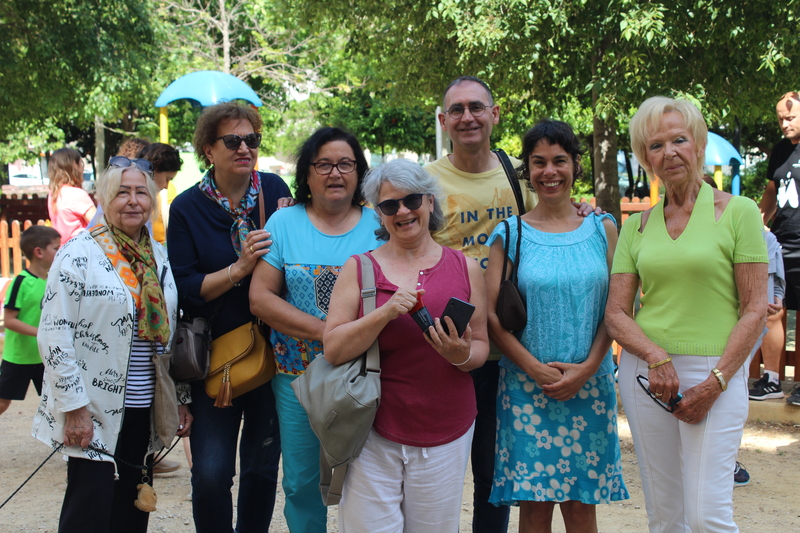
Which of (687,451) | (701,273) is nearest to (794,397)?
(687,451)

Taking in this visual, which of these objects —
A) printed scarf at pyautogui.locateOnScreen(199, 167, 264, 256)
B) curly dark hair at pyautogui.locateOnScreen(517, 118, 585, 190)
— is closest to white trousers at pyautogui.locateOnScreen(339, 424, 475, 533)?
printed scarf at pyautogui.locateOnScreen(199, 167, 264, 256)

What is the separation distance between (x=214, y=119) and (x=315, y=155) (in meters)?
0.56

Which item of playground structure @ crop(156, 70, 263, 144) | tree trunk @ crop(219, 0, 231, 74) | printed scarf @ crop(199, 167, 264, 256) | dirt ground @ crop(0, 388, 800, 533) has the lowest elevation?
dirt ground @ crop(0, 388, 800, 533)

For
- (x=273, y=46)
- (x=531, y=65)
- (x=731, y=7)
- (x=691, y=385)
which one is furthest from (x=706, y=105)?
(x=273, y=46)

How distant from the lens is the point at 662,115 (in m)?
2.83

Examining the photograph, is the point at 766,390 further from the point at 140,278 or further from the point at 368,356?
the point at 140,278

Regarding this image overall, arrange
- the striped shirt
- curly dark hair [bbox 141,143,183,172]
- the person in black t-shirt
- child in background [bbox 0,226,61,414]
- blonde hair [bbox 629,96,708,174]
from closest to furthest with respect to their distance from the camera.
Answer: blonde hair [bbox 629,96,708,174] < the striped shirt < curly dark hair [bbox 141,143,183,172] < child in background [bbox 0,226,61,414] < the person in black t-shirt

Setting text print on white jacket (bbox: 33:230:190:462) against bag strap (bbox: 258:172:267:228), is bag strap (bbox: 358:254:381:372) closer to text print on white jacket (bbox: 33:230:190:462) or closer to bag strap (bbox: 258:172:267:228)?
bag strap (bbox: 258:172:267:228)

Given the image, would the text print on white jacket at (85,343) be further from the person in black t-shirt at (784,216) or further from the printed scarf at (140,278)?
the person in black t-shirt at (784,216)

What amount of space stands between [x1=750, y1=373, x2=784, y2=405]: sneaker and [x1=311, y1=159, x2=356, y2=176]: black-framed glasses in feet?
15.3

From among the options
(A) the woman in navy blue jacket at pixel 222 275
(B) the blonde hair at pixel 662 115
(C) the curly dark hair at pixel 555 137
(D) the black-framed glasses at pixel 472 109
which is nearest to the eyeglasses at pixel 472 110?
(D) the black-framed glasses at pixel 472 109

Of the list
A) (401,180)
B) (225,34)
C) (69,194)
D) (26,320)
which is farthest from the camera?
(225,34)

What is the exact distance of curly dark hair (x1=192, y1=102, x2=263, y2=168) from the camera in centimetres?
331

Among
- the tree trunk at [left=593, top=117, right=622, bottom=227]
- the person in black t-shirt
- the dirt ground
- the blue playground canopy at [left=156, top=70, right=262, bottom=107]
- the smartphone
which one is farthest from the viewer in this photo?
the blue playground canopy at [left=156, top=70, right=262, bottom=107]
